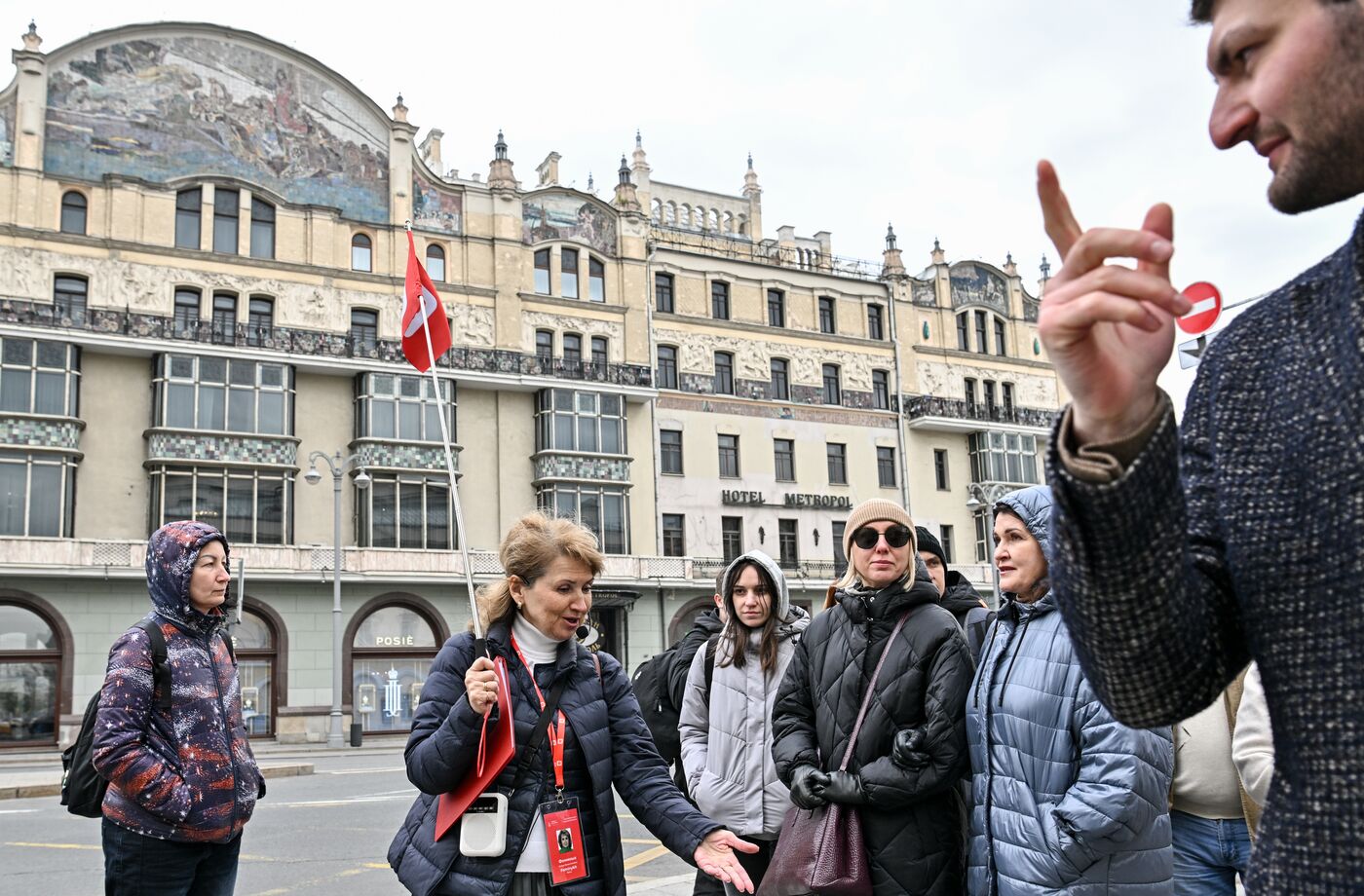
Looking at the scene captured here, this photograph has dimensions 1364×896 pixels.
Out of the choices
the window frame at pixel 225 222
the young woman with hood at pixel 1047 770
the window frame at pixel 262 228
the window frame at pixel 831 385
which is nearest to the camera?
the young woman with hood at pixel 1047 770

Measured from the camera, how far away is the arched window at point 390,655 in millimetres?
33781

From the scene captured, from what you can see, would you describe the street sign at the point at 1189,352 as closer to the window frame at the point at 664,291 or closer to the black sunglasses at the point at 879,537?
the black sunglasses at the point at 879,537

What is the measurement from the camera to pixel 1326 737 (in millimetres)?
1233

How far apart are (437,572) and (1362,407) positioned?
3451 cm

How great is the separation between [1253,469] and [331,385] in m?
35.5

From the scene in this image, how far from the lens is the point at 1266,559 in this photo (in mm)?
1305

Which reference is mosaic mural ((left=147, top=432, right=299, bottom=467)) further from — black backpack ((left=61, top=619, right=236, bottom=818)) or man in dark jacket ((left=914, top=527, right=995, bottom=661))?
man in dark jacket ((left=914, top=527, right=995, bottom=661))

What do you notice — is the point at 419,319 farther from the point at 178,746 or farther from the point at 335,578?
A: the point at 335,578

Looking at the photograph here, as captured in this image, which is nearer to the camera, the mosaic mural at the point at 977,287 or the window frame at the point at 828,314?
the window frame at the point at 828,314

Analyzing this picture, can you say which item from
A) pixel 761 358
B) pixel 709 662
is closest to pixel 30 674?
pixel 761 358

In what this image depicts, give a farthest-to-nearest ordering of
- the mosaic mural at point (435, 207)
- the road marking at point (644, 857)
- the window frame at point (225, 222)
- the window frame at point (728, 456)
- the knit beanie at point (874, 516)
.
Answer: the window frame at point (728, 456)
the mosaic mural at point (435, 207)
the window frame at point (225, 222)
the road marking at point (644, 857)
the knit beanie at point (874, 516)

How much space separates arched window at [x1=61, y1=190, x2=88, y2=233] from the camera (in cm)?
3247

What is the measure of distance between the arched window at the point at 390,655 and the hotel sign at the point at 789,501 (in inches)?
429

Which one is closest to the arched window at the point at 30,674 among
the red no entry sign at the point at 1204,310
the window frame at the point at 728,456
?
the window frame at the point at 728,456
